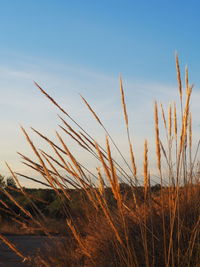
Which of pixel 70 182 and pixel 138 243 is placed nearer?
pixel 70 182

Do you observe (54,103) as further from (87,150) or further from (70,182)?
(70,182)

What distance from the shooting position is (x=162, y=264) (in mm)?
2768

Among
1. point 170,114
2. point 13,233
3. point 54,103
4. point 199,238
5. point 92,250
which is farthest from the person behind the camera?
point 13,233

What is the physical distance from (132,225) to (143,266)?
652mm

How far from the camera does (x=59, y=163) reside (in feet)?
7.05

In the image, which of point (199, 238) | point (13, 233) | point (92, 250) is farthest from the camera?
point (13, 233)

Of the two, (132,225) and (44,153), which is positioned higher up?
(44,153)

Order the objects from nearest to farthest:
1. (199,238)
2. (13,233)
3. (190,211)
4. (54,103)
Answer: (54,103)
(199,238)
(190,211)
(13,233)

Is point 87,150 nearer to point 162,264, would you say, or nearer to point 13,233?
point 162,264

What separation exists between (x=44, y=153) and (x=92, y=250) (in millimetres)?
1394

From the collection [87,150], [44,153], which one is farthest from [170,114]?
[44,153]

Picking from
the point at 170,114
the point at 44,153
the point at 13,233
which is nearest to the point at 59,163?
the point at 44,153

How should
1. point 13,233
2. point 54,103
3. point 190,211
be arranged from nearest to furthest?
point 54,103, point 190,211, point 13,233

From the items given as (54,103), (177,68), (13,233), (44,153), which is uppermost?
(177,68)
